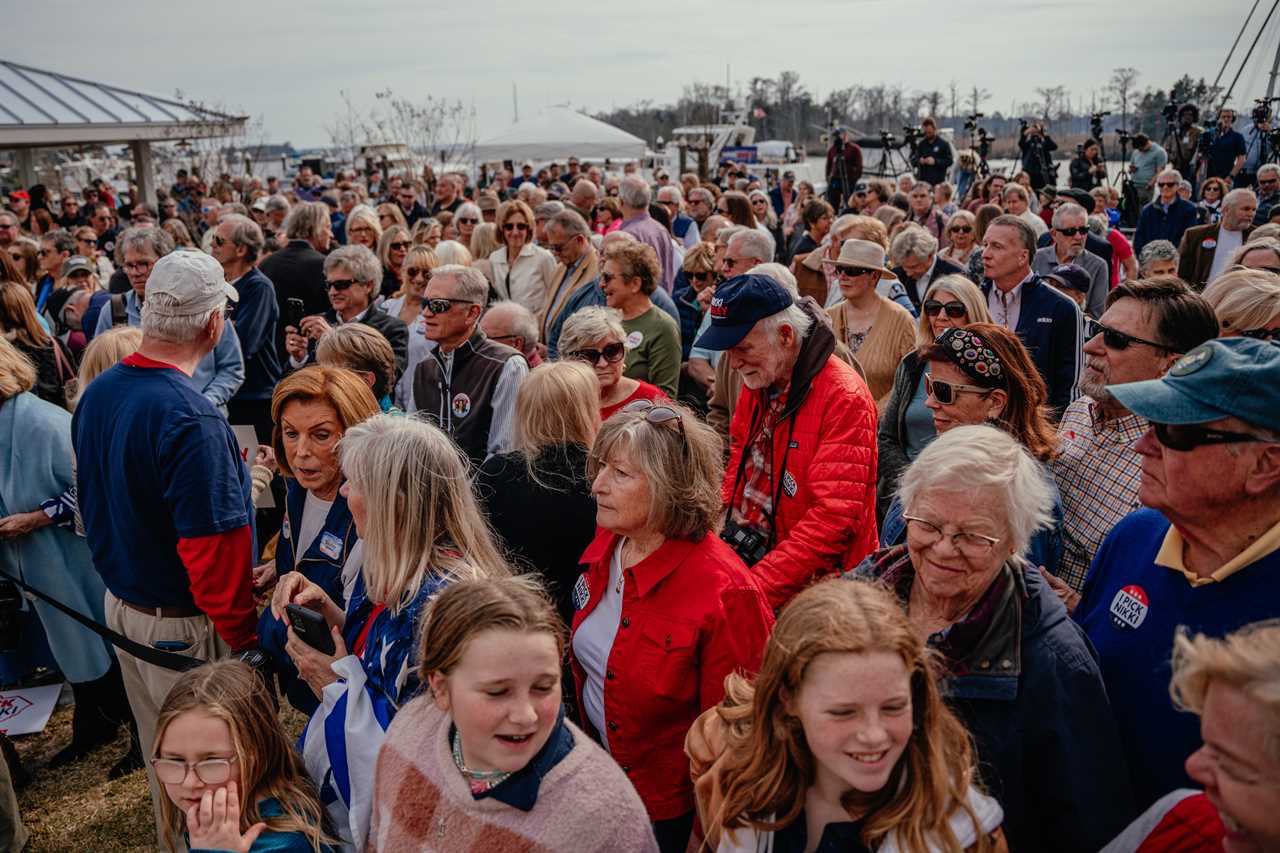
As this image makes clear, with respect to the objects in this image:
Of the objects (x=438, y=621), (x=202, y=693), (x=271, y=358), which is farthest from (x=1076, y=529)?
(x=271, y=358)

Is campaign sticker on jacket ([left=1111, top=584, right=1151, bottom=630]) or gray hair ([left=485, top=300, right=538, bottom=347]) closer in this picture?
campaign sticker on jacket ([left=1111, top=584, right=1151, bottom=630])

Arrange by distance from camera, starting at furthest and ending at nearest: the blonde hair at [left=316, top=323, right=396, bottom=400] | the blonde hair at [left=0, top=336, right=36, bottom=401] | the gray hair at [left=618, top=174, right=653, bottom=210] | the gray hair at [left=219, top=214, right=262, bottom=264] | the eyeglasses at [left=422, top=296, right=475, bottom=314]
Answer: the gray hair at [left=618, top=174, right=653, bottom=210] → the gray hair at [left=219, top=214, right=262, bottom=264] → the eyeglasses at [left=422, top=296, right=475, bottom=314] → the blonde hair at [left=316, top=323, right=396, bottom=400] → the blonde hair at [left=0, top=336, right=36, bottom=401]

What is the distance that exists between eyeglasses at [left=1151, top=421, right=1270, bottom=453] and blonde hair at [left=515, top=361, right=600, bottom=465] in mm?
1725

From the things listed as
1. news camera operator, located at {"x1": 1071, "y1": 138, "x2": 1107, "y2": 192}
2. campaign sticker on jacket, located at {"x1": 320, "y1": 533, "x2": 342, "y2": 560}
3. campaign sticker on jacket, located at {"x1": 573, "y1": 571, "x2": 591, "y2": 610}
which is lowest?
campaign sticker on jacket, located at {"x1": 573, "y1": 571, "x2": 591, "y2": 610}

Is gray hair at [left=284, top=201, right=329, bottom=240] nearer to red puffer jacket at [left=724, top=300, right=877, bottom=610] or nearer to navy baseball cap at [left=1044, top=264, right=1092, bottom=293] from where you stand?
red puffer jacket at [left=724, top=300, right=877, bottom=610]

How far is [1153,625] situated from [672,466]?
1180mm

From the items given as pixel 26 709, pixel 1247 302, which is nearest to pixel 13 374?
pixel 26 709

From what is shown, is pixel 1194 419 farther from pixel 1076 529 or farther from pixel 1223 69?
pixel 1223 69

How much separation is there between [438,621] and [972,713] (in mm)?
1148

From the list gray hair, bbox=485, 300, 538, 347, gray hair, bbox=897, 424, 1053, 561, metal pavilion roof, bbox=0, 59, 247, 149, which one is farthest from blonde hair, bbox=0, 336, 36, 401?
metal pavilion roof, bbox=0, 59, 247, 149

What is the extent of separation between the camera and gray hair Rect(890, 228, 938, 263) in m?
6.23

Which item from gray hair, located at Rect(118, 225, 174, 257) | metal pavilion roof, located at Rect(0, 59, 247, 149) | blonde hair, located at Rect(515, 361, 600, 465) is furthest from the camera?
metal pavilion roof, located at Rect(0, 59, 247, 149)

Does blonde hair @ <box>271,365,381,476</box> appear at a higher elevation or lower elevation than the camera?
higher

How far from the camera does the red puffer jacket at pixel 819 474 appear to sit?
→ 2.87 m
